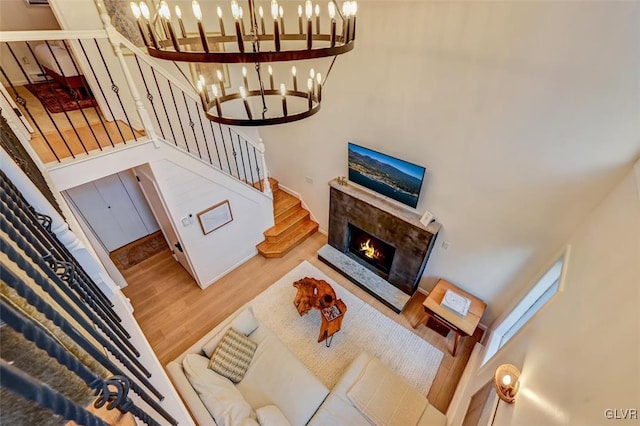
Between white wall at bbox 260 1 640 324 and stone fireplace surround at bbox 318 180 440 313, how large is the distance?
32 cm

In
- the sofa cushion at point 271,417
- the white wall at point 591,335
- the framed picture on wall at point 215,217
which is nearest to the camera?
the white wall at point 591,335

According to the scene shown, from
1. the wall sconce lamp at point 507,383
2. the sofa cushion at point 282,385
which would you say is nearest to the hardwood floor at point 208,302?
the sofa cushion at point 282,385

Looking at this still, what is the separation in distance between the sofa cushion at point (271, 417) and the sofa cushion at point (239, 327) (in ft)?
3.10

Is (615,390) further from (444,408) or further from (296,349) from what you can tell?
(296,349)

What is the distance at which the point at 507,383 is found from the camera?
193 cm

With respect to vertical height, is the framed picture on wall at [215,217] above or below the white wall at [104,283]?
below

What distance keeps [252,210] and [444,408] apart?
4.00m

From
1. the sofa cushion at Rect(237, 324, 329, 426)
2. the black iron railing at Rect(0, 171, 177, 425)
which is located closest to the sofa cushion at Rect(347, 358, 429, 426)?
the sofa cushion at Rect(237, 324, 329, 426)

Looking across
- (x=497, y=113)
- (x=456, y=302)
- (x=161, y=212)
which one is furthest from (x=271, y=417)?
(x=497, y=113)

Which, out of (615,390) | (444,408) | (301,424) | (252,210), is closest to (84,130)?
(252,210)

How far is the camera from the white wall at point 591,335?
1187 mm

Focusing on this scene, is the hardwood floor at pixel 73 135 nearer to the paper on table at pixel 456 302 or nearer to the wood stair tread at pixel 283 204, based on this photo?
the wood stair tread at pixel 283 204

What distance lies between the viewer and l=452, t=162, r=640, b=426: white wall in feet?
3.89

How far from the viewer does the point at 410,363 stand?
3.61 metres
